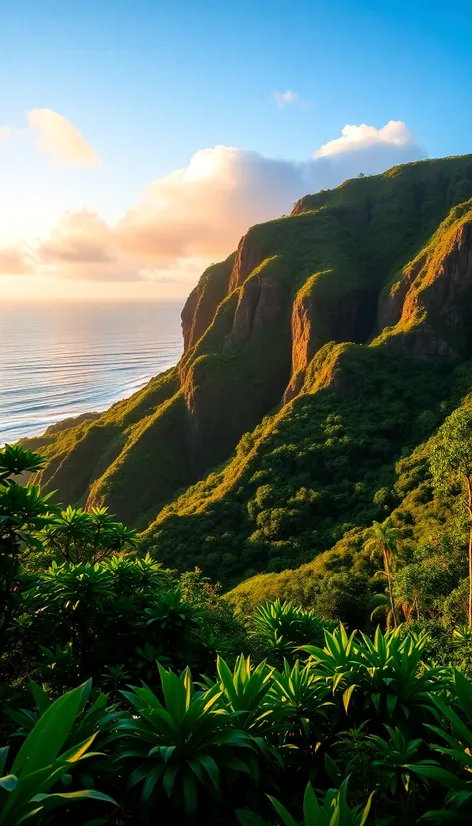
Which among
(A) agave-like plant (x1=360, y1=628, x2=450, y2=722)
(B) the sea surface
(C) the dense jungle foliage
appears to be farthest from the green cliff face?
(A) agave-like plant (x1=360, y1=628, x2=450, y2=722)

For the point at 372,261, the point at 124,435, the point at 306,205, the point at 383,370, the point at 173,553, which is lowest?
the point at 173,553

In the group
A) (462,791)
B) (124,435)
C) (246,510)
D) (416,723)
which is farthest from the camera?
(124,435)

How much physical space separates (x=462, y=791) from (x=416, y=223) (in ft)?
286

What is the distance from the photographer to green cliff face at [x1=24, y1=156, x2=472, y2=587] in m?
42.7

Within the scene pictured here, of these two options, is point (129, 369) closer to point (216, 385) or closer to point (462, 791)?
point (216, 385)

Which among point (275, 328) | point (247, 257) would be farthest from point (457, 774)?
point (247, 257)

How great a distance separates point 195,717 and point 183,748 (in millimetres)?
173

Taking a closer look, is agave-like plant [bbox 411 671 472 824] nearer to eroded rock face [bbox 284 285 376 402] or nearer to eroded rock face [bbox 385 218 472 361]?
eroded rock face [bbox 385 218 472 361]

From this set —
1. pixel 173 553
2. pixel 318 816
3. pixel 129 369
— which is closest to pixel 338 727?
pixel 318 816

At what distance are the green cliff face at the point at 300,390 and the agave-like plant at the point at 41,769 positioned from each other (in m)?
30.9

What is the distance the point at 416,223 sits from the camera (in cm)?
7831

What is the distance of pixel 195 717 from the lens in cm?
304

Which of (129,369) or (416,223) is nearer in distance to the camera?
(416,223)

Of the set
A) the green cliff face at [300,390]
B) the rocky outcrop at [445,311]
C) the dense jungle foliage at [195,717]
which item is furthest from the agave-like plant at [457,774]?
the rocky outcrop at [445,311]
